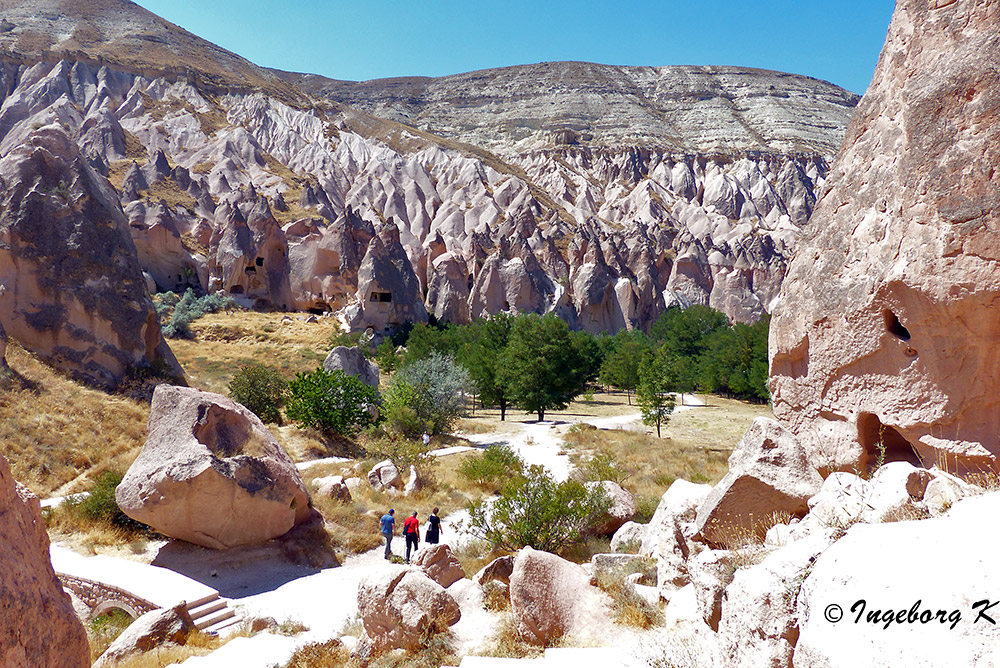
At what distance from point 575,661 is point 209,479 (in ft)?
21.7

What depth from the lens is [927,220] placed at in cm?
486

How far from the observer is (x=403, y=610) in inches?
229

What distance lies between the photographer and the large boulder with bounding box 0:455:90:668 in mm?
3252

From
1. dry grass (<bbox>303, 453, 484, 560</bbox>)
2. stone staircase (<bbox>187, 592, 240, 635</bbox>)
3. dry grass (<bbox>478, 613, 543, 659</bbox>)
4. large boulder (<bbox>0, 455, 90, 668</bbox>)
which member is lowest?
dry grass (<bbox>303, 453, 484, 560</bbox>)

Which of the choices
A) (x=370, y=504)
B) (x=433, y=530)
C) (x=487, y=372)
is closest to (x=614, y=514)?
(x=433, y=530)

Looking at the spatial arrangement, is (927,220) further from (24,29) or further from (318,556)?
(24,29)

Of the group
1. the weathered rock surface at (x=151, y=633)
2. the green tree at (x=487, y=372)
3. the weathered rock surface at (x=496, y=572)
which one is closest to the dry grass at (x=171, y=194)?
the green tree at (x=487, y=372)

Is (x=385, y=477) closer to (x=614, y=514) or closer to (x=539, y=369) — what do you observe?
(x=614, y=514)

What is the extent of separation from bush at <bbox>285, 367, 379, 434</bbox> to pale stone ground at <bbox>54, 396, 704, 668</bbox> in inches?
260

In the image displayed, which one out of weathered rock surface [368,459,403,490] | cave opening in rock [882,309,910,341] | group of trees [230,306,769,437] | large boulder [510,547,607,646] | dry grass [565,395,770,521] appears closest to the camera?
cave opening in rock [882,309,910,341]

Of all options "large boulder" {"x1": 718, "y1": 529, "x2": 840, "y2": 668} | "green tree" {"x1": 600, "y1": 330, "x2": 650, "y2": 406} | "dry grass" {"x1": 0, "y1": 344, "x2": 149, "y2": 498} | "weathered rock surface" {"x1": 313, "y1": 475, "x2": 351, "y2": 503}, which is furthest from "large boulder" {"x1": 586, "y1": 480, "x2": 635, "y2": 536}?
"green tree" {"x1": 600, "y1": 330, "x2": 650, "y2": 406}

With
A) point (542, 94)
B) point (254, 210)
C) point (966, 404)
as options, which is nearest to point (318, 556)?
point (966, 404)

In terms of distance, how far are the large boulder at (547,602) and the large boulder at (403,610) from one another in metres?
0.80

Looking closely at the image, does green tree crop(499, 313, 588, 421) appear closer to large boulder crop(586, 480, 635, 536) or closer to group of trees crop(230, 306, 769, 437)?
group of trees crop(230, 306, 769, 437)
